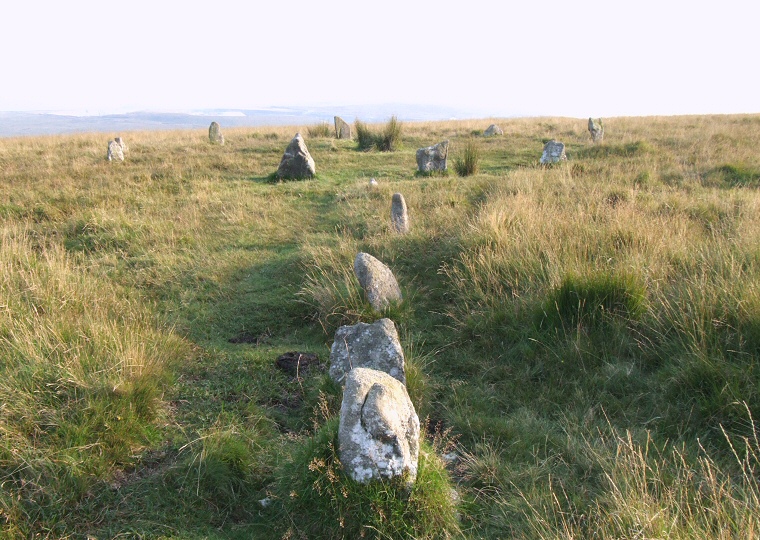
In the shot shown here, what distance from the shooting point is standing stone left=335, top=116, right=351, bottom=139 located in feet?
65.8

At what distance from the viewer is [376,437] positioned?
109 inches

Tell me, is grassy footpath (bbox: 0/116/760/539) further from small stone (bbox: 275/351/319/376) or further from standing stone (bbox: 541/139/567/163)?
standing stone (bbox: 541/139/567/163)

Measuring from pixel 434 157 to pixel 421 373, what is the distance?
29.4 feet

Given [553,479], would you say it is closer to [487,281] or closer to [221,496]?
[221,496]

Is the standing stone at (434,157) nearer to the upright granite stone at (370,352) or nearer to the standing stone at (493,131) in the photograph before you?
the upright granite stone at (370,352)

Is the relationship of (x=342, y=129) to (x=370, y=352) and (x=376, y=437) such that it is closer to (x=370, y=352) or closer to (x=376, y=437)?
(x=370, y=352)

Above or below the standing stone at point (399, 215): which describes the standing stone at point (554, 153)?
above

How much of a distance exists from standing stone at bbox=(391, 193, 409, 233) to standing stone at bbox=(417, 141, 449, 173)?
4.74 metres

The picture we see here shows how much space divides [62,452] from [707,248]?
230 inches

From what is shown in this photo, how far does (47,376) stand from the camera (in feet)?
11.9

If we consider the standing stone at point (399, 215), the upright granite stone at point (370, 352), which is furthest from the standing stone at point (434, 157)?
the upright granite stone at point (370, 352)

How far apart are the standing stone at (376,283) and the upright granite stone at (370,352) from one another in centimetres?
103

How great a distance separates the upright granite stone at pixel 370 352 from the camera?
13.5ft

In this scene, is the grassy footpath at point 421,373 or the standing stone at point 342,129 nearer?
the grassy footpath at point 421,373
